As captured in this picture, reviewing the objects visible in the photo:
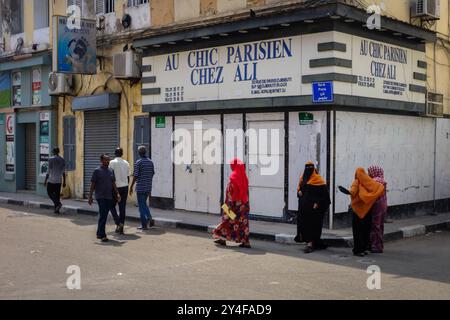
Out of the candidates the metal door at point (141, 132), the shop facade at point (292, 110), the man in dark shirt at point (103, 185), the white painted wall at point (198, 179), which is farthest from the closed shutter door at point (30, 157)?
the man in dark shirt at point (103, 185)

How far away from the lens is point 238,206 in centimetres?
1095

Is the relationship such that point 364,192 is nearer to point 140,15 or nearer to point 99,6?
point 140,15

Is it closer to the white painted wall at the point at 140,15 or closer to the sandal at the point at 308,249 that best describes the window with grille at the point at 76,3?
the white painted wall at the point at 140,15

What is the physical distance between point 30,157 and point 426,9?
14059 mm

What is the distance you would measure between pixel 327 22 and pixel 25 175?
13408 mm

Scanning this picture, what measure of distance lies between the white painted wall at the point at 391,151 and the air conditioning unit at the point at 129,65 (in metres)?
6.40

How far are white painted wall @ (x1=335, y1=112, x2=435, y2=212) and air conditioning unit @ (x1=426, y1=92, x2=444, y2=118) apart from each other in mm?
241

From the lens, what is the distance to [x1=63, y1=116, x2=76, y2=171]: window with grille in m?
19.0

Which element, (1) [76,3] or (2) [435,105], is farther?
(1) [76,3]

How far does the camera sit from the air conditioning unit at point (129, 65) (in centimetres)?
1631

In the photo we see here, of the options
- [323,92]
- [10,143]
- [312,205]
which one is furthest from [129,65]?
[312,205]

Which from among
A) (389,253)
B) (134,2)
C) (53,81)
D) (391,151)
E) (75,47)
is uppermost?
(134,2)
